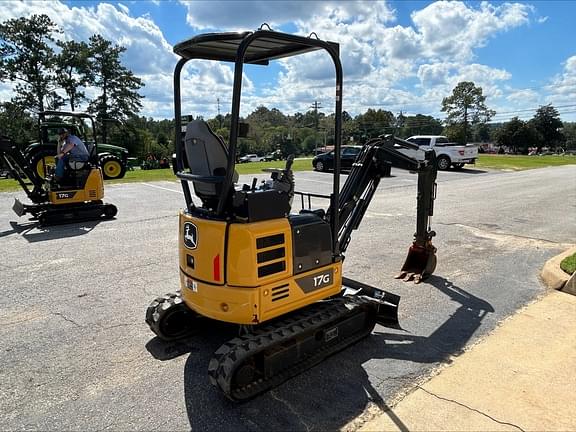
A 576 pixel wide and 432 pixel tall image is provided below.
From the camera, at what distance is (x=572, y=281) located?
5699 millimetres

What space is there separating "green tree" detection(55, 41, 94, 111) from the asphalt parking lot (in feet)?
134

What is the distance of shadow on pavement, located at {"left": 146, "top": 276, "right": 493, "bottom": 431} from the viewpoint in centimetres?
323

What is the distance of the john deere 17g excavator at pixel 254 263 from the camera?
3.50 m

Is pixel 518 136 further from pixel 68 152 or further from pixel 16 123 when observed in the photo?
pixel 68 152

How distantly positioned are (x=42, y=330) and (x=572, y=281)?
649 centimetres

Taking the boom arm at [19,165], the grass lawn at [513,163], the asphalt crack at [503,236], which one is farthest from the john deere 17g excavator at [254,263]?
the grass lawn at [513,163]

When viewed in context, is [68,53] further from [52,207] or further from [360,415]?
[360,415]

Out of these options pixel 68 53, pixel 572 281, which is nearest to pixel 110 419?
pixel 572 281

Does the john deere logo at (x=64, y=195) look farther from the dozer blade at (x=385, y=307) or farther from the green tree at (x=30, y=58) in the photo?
the green tree at (x=30, y=58)

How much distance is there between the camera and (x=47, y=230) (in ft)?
31.6

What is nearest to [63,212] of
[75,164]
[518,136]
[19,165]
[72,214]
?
[72,214]

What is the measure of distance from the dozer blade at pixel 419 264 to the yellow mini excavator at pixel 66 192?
762cm

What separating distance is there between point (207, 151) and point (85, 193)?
27.4 ft

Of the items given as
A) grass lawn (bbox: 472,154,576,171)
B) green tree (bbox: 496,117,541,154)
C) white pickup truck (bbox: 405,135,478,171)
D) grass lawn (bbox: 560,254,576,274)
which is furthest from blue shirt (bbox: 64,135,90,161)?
green tree (bbox: 496,117,541,154)
